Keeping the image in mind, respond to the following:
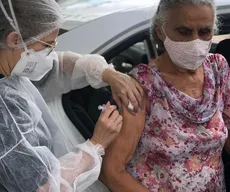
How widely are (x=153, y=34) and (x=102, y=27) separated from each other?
0.41m

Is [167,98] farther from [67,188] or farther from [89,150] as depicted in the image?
[67,188]

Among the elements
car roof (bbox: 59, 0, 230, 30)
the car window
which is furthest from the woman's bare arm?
the car window

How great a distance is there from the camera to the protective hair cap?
1594mm

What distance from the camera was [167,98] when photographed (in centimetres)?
206

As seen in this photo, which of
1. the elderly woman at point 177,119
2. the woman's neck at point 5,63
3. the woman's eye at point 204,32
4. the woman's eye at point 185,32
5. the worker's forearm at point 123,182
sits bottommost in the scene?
the worker's forearm at point 123,182

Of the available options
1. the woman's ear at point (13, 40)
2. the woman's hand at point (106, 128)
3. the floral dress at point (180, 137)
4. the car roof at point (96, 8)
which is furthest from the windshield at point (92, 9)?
the woman's ear at point (13, 40)

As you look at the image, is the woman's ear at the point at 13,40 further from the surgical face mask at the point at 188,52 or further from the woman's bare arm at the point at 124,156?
the surgical face mask at the point at 188,52

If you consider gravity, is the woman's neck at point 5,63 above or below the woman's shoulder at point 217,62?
above

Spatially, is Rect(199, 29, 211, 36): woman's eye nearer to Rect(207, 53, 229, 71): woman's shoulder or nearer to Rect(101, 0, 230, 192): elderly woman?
Rect(101, 0, 230, 192): elderly woman

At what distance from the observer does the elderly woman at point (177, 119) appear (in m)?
2.01

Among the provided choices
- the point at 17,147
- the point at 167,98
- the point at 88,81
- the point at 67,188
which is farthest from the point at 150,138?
the point at 17,147

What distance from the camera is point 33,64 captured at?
175 centimetres

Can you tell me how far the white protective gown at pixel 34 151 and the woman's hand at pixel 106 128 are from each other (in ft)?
0.13

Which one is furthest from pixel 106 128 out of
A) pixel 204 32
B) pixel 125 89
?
pixel 204 32
